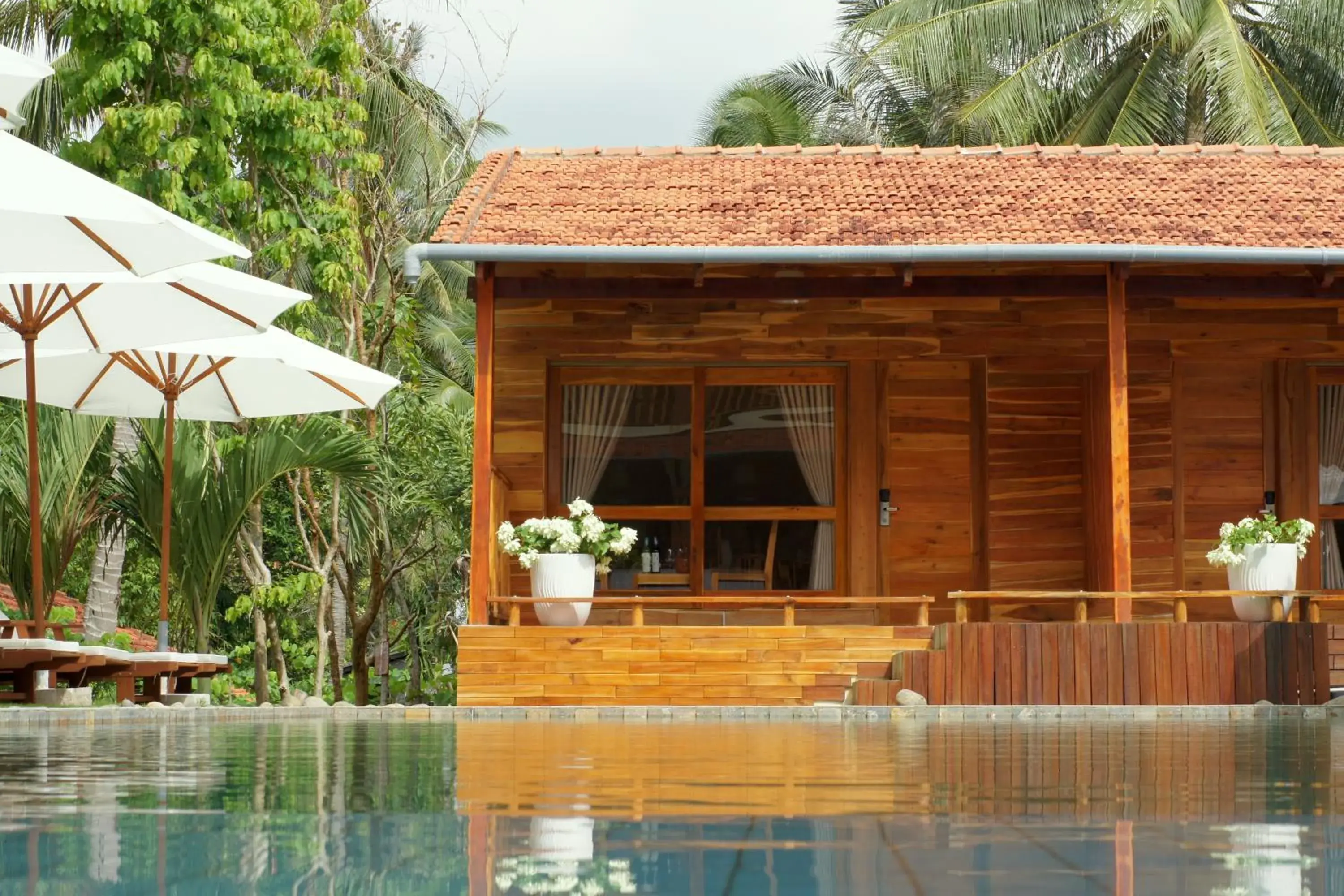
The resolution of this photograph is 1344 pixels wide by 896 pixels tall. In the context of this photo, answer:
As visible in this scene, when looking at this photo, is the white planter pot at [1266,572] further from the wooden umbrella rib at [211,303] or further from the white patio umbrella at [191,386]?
the wooden umbrella rib at [211,303]

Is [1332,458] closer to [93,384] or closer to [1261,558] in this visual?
[1261,558]

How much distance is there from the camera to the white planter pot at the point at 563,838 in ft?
8.68

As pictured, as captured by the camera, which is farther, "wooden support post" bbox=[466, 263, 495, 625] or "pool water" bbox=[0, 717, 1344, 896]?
"wooden support post" bbox=[466, 263, 495, 625]

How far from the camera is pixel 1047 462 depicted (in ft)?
45.2

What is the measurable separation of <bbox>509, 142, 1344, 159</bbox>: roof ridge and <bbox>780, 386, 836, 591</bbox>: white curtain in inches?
91.0

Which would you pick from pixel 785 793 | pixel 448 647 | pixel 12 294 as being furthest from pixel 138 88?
pixel 785 793

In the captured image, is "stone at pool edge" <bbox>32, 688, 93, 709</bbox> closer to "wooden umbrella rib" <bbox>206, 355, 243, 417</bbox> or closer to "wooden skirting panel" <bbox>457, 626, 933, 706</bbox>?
"wooden umbrella rib" <bbox>206, 355, 243, 417</bbox>

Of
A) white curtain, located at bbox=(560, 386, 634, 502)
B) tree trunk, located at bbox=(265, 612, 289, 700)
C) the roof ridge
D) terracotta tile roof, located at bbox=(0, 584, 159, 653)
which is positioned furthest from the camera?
terracotta tile roof, located at bbox=(0, 584, 159, 653)

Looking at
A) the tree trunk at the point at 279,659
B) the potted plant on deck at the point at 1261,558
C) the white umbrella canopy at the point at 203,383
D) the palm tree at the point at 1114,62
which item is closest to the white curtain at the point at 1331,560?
the potted plant on deck at the point at 1261,558

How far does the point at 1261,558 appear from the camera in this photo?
10992mm

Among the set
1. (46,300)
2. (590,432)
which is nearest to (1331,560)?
(590,432)

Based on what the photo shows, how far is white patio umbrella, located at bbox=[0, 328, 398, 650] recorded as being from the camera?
10469 millimetres

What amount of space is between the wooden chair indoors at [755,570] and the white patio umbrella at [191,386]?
3.52 metres

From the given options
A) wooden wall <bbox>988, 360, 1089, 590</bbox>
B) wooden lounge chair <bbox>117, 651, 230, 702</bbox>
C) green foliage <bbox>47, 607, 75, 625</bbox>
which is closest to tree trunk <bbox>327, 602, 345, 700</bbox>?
green foliage <bbox>47, 607, 75, 625</bbox>
